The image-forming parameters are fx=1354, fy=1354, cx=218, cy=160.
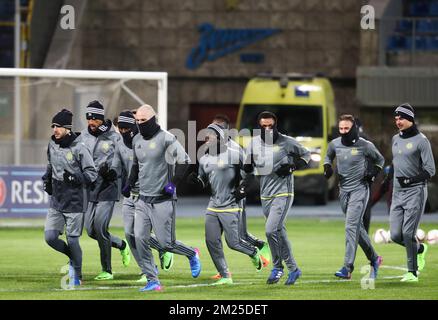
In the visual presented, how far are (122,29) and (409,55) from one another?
343 inches

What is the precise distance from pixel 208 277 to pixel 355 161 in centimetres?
258

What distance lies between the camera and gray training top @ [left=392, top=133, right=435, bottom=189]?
17812 millimetres

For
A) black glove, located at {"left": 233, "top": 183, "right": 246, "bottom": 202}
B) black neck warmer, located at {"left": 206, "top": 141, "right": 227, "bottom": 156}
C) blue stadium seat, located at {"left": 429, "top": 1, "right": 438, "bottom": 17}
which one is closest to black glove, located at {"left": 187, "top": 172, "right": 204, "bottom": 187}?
black neck warmer, located at {"left": 206, "top": 141, "right": 227, "bottom": 156}

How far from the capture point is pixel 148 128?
16609mm

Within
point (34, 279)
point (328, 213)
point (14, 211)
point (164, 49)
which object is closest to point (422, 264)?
point (34, 279)

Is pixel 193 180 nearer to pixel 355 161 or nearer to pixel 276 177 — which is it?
pixel 276 177

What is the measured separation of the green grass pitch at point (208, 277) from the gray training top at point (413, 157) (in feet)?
4.83

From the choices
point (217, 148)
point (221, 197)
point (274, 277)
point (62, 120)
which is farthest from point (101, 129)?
point (274, 277)

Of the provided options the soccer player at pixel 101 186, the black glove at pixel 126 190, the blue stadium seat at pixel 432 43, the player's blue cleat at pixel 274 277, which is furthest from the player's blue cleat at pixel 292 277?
the blue stadium seat at pixel 432 43

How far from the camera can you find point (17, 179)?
28.4 m

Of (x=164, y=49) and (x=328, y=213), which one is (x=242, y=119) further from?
(x=164, y=49)

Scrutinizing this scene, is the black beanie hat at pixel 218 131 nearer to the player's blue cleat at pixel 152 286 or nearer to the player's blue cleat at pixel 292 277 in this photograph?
the player's blue cleat at pixel 292 277

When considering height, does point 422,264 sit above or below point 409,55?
below

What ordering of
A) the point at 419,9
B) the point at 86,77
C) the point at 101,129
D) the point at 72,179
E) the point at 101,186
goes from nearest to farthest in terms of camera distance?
the point at 72,179, the point at 101,186, the point at 101,129, the point at 86,77, the point at 419,9
